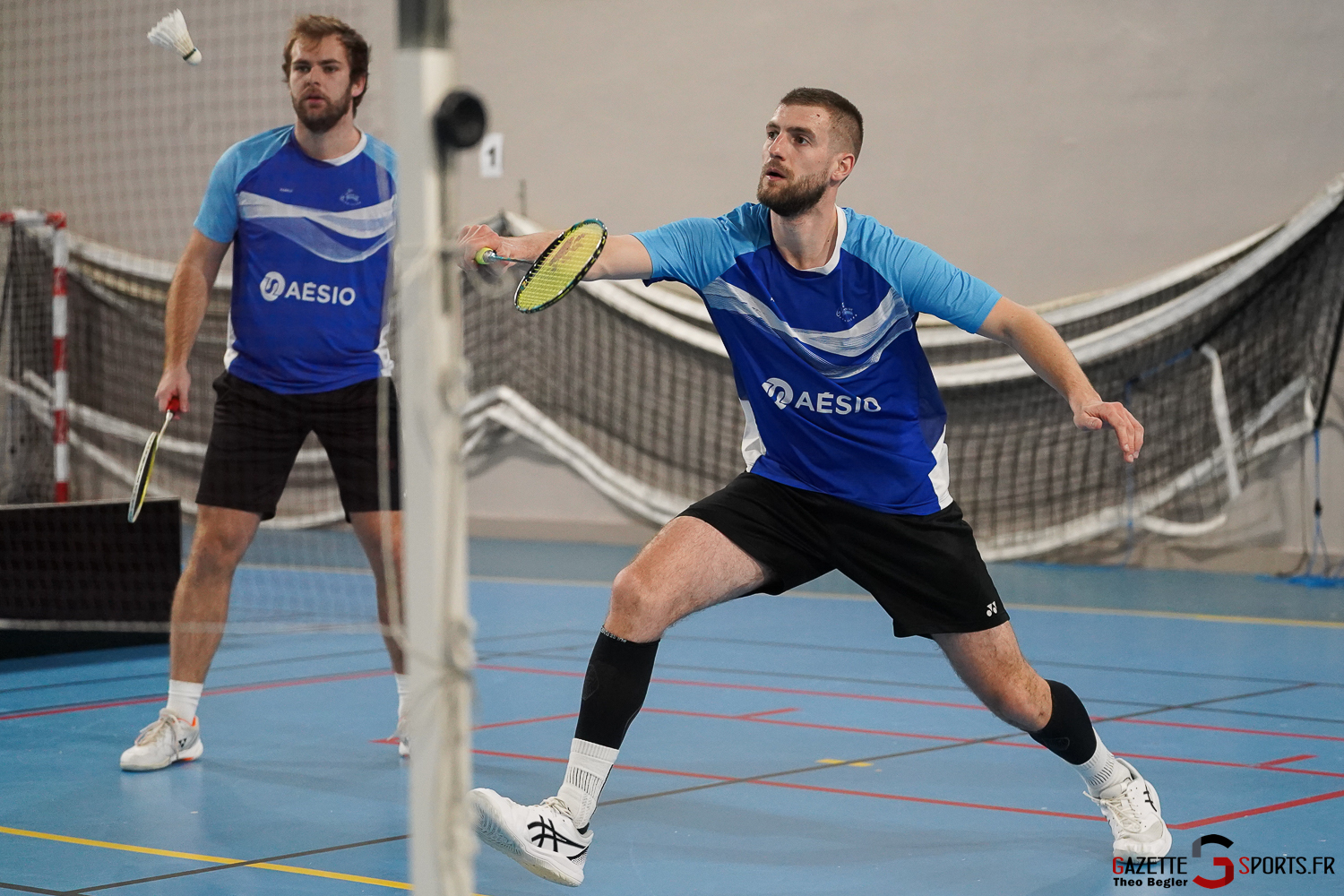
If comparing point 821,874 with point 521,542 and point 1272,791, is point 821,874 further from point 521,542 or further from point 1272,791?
point 521,542

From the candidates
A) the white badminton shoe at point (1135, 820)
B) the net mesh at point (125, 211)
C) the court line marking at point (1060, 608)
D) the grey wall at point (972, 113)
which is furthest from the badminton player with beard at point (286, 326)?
the grey wall at point (972, 113)

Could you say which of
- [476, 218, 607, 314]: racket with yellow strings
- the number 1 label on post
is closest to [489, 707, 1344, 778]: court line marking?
[476, 218, 607, 314]: racket with yellow strings

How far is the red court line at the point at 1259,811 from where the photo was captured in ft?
14.0

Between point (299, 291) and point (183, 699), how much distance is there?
1402 millimetres

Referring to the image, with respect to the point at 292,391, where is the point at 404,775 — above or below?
below

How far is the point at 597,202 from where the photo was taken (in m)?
13.3

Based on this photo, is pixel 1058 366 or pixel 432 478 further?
pixel 1058 366

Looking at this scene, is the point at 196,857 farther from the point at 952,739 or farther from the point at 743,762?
the point at 952,739

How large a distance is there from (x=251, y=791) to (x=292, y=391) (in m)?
1.33

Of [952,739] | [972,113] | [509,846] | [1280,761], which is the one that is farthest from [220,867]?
[972,113]

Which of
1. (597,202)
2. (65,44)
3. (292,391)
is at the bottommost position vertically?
(292,391)

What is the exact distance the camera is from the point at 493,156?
1326cm

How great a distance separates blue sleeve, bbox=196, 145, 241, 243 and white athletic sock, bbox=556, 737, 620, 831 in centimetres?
241

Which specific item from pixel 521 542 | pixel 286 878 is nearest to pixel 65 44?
pixel 521 542
